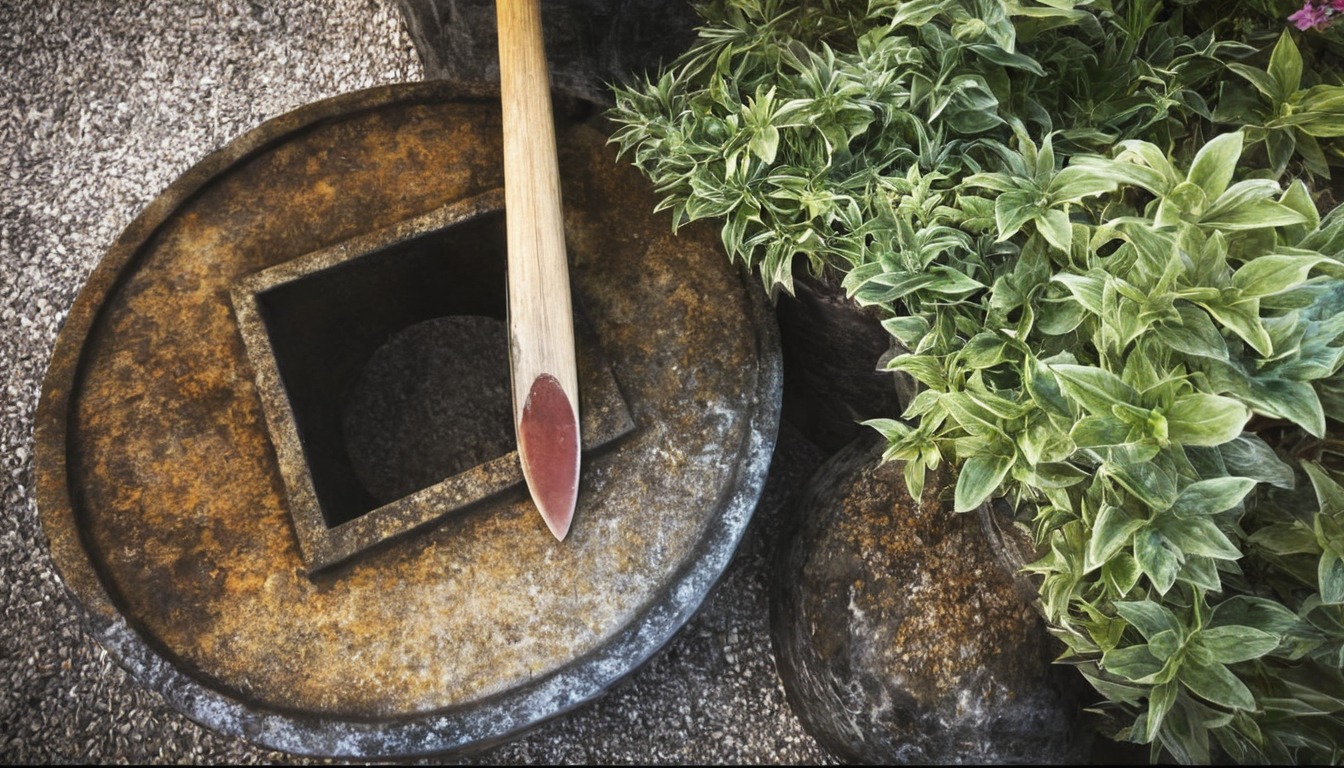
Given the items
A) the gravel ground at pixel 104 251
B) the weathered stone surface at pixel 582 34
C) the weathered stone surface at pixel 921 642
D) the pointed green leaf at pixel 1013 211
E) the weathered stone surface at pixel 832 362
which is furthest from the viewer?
the gravel ground at pixel 104 251

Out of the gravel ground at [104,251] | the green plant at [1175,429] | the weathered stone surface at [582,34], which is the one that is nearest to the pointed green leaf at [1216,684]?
the green plant at [1175,429]

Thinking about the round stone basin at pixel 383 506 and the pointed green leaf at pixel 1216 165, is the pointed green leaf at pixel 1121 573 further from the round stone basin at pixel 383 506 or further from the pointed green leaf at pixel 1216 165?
the round stone basin at pixel 383 506

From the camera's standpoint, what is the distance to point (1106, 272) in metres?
1.10

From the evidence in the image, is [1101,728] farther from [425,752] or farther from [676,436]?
[425,752]

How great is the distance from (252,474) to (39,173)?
1985 mm

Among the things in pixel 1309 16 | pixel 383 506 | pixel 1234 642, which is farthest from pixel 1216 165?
pixel 383 506

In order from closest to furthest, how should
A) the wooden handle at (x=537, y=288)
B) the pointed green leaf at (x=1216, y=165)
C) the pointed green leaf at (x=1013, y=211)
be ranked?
the pointed green leaf at (x=1216, y=165) < the pointed green leaf at (x=1013, y=211) < the wooden handle at (x=537, y=288)

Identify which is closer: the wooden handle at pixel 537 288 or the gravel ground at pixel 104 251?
the wooden handle at pixel 537 288

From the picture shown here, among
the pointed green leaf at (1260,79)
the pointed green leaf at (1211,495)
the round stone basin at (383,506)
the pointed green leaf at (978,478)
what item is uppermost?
the pointed green leaf at (1260,79)

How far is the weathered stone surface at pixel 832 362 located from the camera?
1762 mm

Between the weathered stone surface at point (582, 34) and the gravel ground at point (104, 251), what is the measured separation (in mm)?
466

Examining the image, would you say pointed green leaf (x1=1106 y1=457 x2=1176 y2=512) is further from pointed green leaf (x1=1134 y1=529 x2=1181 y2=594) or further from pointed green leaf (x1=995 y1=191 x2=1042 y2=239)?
pointed green leaf (x1=995 y1=191 x2=1042 y2=239)

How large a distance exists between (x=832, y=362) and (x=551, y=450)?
0.82m

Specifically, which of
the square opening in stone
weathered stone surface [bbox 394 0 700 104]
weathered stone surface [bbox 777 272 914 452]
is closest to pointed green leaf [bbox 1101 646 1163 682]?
weathered stone surface [bbox 777 272 914 452]
